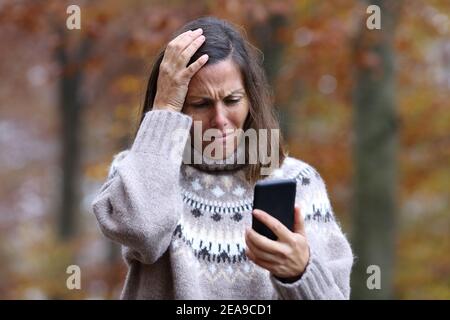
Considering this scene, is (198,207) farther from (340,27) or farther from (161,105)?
(340,27)

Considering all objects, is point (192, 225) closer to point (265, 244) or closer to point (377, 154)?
point (265, 244)

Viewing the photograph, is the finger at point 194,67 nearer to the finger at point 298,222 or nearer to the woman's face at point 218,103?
the woman's face at point 218,103

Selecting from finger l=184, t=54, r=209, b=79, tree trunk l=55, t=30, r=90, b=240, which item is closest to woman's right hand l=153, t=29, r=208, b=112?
finger l=184, t=54, r=209, b=79

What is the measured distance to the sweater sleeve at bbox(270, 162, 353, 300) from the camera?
92.5 inches

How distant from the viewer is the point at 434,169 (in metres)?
10.7

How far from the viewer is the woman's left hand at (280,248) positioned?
2.24m

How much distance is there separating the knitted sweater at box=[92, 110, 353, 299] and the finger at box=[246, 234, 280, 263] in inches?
4.2

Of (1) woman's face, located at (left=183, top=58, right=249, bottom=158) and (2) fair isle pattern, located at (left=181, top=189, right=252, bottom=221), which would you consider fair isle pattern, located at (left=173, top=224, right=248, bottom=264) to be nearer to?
(2) fair isle pattern, located at (left=181, top=189, right=252, bottom=221)

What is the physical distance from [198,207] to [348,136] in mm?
9045

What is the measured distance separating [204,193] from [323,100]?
890 centimetres

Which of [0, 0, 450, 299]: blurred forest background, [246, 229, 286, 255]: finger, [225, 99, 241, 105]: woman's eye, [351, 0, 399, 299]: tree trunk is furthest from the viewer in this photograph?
[351, 0, 399, 299]: tree trunk

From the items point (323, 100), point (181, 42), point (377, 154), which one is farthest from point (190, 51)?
point (323, 100)

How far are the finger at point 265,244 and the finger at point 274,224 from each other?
0.03m
